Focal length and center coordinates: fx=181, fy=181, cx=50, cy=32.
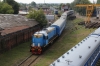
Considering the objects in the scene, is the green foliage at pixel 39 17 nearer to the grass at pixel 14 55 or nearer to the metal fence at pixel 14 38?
the metal fence at pixel 14 38

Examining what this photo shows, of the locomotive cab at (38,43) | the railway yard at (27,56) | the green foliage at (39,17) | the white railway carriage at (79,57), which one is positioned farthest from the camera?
the green foliage at (39,17)

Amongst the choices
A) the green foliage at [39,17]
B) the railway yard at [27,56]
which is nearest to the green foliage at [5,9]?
the green foliage at [39,17]

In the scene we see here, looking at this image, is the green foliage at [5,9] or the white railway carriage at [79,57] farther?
the green foliage at [5,9]

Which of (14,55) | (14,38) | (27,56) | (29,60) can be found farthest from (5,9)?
(29,60)

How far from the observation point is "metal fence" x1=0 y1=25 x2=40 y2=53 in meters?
25.1

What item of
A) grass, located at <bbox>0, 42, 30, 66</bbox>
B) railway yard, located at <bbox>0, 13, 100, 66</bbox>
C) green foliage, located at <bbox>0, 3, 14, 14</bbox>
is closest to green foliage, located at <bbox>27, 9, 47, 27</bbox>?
railway yard, located at <bbox>0, 13, 100, 66</bbox>

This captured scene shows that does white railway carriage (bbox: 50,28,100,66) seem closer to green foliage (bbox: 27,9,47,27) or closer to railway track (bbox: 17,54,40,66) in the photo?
railway track (bbox: 17,54,40,66)

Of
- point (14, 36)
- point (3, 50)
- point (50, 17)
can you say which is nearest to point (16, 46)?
point (14, 36)

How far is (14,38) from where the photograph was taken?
28.5 meters

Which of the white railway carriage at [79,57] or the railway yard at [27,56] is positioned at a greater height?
the white railway carriage at [79,57]

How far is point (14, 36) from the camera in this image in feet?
93.3

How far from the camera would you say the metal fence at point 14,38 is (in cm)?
2507

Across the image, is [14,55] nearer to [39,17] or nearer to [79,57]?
[79,57]

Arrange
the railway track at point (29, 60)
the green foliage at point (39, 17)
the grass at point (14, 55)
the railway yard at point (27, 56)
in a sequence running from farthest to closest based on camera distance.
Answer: the green foliage at point (39, 17), the grass at point (14, 55), the railway yard at point (27, 56), the railway track at point (29, 60)
